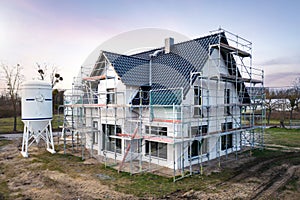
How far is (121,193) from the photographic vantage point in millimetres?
7445

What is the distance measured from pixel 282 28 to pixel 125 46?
10310mm

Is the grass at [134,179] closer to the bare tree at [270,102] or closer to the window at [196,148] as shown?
the window at [196,148]

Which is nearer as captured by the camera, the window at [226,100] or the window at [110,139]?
the window at [110,139]

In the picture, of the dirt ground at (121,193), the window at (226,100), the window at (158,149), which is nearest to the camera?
the dirt ground at (121,193)

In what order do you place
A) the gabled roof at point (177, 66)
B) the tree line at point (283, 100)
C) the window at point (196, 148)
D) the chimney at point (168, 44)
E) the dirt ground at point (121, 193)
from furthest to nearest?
the tree line at point (283, 100) → the chimney at point (168, 44) → the window at point (196, 148) → the gabled roof at point (177, 66) → the dirt ground at point (121, 193)

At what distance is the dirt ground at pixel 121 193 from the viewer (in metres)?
7.33

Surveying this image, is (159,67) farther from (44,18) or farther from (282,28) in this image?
(282,28)

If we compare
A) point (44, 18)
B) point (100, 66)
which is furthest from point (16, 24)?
point (100, 66)

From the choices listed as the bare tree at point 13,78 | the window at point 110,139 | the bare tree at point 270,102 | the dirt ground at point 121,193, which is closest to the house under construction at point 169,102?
the window at point 110,139

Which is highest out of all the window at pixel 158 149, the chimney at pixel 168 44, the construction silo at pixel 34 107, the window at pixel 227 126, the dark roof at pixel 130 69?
the chimney at pixel 168 44

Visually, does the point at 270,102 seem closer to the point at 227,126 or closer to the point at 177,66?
the point at 227,126

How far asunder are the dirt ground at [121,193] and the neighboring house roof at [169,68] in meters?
4.10

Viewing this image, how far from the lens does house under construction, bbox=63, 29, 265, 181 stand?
34.2 feet

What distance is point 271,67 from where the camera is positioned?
2228 centimetres
